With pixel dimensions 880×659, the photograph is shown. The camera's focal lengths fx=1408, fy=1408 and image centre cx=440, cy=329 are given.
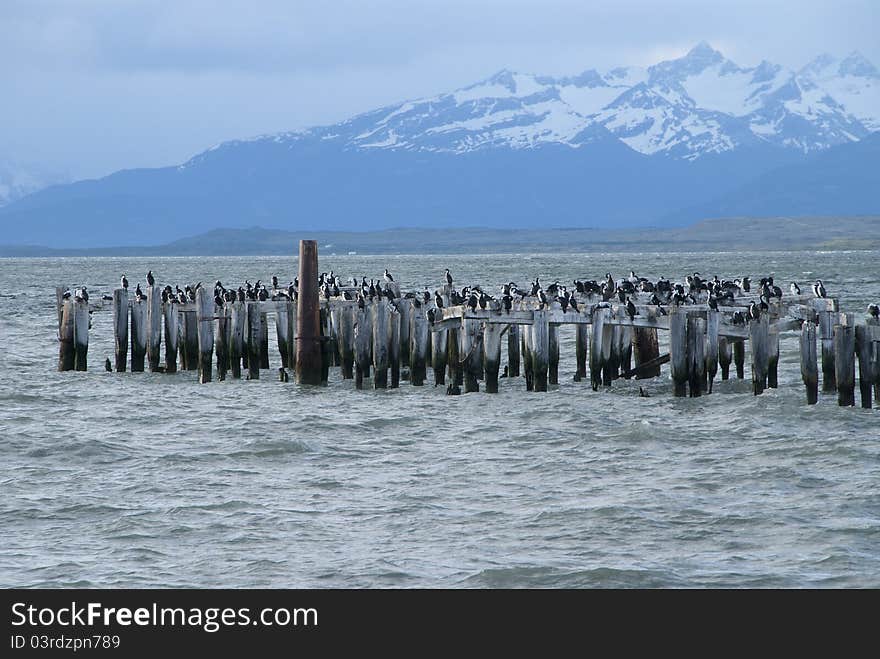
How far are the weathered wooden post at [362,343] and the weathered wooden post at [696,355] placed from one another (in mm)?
6490

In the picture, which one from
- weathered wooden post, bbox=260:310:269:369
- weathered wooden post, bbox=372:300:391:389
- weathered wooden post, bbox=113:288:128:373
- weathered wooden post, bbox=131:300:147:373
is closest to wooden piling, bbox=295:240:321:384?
weathered wooden post, bbox=372:300:391:389

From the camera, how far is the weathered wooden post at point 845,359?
75.9 feet

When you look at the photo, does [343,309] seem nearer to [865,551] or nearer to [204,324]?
[204,324]

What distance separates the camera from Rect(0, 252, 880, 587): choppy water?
1511 centimetres

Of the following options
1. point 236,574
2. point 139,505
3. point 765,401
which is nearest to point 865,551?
point 236,574

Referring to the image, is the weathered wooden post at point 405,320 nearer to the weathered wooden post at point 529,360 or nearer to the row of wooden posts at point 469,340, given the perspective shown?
the row of wooden posts at point 469,340

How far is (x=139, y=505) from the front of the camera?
18.1 meters

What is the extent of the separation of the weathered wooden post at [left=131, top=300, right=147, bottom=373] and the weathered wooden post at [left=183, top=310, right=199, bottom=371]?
3.09 feet

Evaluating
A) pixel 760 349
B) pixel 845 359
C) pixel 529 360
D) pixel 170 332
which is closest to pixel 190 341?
pixel 170 332

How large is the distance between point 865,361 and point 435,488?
28.4ft

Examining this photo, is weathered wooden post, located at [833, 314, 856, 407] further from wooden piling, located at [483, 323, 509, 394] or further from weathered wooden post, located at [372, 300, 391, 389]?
weathered wooden post, located at [372, 300, 391, 389]

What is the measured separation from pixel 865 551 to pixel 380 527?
5.55 m

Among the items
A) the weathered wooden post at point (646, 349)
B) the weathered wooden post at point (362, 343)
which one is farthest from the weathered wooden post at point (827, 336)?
the weathered wooden post at point (362, 343)
